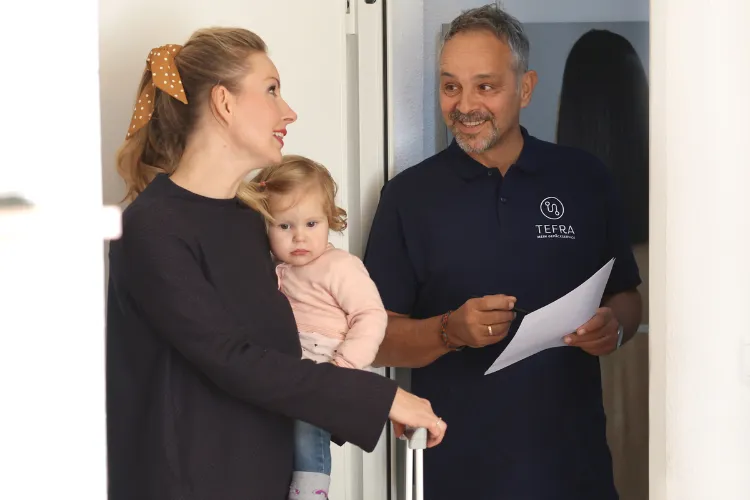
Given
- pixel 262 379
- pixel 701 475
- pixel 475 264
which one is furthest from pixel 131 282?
pixel 475 264

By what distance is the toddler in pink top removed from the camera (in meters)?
1.68

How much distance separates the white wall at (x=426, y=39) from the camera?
8.04 feet

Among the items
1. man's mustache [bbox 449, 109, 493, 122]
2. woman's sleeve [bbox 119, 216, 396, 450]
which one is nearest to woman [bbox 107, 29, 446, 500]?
woman's sleeve [bbox 119, 216, 396, 450]

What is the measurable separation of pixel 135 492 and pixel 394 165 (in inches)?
49.3

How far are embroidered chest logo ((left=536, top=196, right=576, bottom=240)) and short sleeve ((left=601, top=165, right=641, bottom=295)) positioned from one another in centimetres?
11

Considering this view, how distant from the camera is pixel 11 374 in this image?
808 millimetres

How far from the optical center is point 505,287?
219 cm

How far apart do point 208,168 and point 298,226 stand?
0.81 feet

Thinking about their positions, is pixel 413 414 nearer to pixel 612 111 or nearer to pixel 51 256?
pixel 51 256

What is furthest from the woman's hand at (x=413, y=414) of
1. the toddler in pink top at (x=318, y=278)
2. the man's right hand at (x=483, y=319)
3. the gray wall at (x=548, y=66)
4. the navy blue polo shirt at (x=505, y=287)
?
the gray wall at (x=548, y=66)

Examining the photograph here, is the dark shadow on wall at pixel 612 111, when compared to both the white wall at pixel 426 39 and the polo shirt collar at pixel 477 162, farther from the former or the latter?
the polo shirt collar at pixel 477 162

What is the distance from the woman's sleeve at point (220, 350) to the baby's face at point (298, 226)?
1.04 ft

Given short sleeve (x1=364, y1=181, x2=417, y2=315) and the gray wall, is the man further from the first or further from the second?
the gray wall

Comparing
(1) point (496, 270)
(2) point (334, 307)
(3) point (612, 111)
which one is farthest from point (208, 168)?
(3) point (612, 111)
